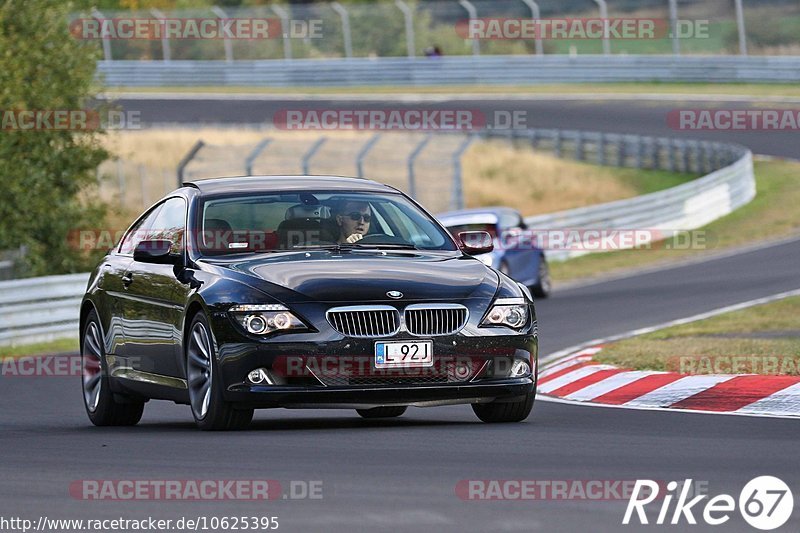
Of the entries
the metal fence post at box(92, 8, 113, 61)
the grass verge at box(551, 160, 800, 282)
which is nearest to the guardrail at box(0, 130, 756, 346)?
the grass verge at box(551, 160, 800, 282)

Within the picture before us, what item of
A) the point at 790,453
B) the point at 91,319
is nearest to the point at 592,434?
the point at 790,453

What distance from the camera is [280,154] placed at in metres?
34.2

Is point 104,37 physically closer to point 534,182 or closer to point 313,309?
point 534,182

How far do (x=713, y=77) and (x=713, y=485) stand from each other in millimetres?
45449

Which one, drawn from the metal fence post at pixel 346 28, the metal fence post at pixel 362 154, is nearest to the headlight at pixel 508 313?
the metal fence post at pixel 362 154

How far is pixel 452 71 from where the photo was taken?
183ft

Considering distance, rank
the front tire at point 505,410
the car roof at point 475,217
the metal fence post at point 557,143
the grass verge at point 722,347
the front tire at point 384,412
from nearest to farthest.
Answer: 1. the front tire at point 505,410
2. the front tire at point 384,412
3. the grass verge at point 722,347
4. the car roof at point 475,217
5. the metal fence post at point 557,143

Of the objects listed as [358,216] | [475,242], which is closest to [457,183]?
[475,242]

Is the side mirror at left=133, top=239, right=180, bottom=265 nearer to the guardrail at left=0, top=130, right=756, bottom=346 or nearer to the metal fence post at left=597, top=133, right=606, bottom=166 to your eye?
the guardrail at left=0, top=130, right=756, bottom=346

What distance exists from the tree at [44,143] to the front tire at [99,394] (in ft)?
47.4

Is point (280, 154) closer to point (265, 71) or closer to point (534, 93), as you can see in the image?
point (534, 93)

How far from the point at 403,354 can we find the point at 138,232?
2.83 m

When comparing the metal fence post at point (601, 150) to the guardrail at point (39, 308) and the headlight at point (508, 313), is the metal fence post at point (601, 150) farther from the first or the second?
the headlight at point (508, 313)

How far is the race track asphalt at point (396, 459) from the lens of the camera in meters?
7.02
